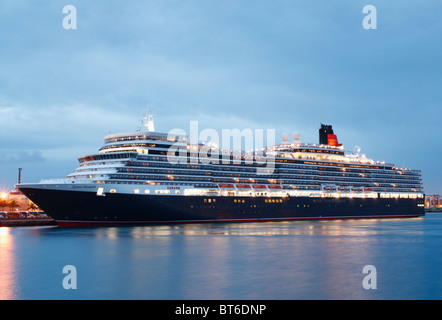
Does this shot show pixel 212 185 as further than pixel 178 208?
Yes

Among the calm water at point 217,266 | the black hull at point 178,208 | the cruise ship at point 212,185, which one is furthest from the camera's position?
the cruise ship at point 212,185

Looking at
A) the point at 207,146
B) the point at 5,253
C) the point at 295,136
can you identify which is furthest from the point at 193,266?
the point at 295,136

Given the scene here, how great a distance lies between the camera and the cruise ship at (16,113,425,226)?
2409 inches

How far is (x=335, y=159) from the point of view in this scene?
95.3 m

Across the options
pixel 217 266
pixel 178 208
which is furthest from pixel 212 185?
pixel 217 266

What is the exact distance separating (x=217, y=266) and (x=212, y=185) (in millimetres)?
40108

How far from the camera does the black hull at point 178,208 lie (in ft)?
198

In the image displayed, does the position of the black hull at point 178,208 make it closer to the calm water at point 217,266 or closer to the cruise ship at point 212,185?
the cruise ship at point 212,185

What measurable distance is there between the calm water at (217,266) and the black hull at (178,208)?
902cm

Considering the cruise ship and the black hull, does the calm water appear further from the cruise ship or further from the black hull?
the cruise ship

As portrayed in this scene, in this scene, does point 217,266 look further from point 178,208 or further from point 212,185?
point 212,185

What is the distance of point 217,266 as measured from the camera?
33.3m

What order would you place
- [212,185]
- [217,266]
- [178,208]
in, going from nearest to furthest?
[217,266] → [178,208] → [212,185]

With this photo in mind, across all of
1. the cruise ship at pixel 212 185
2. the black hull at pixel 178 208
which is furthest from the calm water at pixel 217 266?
the cruise ship at pixel 212 185
